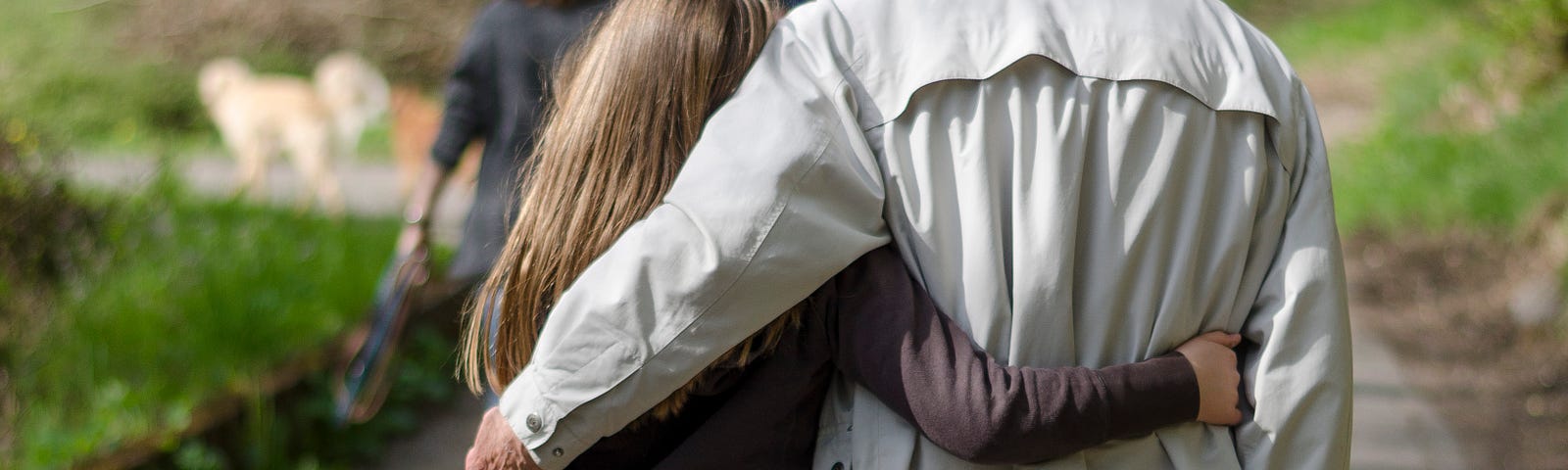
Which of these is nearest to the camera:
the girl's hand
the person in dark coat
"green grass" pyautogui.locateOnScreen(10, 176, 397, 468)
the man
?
the man

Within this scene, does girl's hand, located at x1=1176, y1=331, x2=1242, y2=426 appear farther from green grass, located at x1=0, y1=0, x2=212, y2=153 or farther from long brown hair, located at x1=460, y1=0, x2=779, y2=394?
green grass, located at x1=0, y1=0, x2=212, y2=153

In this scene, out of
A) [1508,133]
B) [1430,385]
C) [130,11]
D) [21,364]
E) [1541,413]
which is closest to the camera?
[21,364]

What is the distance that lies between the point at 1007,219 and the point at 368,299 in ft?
13.7

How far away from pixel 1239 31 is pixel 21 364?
3.59 m

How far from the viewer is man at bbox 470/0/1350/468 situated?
1551mm

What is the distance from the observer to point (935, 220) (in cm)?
161

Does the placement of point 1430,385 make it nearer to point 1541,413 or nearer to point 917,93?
point 1541,413

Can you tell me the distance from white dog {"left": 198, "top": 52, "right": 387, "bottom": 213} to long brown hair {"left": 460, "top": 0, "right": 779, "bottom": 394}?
271 inches

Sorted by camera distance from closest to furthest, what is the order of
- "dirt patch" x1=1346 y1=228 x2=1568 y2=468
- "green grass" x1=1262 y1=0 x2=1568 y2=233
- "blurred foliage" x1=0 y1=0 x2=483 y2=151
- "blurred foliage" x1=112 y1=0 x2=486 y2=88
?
1. "dirt patch" x1=1346 y1=228 x2=1568 y2=468
2. "green grass" x1=1262 y1=0 x2=1568 y2=233
3. "blurred foliage" x1=0 y1=0 x2=483 y2=151
4. "blurred foliage" x1=112 y1=0 x2=486 y2=88

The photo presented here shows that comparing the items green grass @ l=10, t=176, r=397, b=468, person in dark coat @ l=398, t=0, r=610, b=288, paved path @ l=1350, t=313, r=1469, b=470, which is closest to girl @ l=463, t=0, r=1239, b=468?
person in dark coat @ l=398, t=0, r=610, b=288

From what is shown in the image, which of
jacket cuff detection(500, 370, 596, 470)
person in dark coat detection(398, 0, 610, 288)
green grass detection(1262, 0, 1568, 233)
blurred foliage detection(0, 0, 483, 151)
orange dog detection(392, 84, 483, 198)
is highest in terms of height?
jacket cuff detection(500, 370, 596, 470)

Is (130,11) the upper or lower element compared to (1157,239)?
lower

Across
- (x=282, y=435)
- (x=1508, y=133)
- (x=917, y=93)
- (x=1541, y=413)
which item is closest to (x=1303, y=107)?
(x=917, y=93)

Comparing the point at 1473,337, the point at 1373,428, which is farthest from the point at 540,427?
the point at 1473,337
